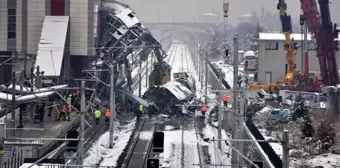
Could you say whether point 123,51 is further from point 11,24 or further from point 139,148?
point 139,148

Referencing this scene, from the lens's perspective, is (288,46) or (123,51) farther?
(288,46)

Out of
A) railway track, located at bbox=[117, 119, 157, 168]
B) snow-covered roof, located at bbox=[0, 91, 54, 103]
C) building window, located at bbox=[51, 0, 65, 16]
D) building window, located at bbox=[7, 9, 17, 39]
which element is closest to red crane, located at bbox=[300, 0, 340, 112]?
railway track, located at bbox=[117, 119, 157, 168]

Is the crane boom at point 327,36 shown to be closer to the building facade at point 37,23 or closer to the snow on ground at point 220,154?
the snow on ground at point 220,154

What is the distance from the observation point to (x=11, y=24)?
25062 millimetres

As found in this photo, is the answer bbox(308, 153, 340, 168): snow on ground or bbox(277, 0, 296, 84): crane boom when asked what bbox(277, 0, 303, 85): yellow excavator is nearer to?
bbox(277, 0, 296, 84): crane boom

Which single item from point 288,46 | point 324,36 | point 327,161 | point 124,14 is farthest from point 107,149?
point 288,46

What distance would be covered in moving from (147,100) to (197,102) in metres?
2.26

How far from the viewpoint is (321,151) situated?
1588 centimetres

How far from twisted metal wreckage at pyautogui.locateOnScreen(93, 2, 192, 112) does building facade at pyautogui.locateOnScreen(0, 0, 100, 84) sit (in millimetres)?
940

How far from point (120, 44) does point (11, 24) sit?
4.26 meters

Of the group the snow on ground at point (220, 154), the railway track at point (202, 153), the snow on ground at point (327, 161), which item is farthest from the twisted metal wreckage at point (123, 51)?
the snow on ground at point (327, 161)

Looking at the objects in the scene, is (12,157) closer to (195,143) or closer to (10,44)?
(195,143)

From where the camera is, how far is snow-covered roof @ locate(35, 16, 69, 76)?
23.2m

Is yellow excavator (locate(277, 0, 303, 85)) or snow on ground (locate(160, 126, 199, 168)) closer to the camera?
snow on ground (locate(160, 126, 199, 168))
